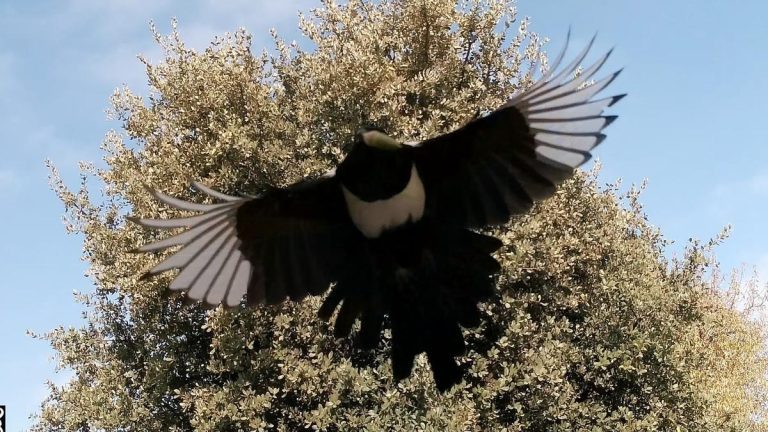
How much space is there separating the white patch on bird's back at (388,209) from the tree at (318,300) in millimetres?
4632

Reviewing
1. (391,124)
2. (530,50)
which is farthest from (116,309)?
(530,50)

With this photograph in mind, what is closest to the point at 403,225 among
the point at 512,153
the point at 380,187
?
the point at 380,187

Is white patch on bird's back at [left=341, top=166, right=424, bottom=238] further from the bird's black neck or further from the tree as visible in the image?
the tree

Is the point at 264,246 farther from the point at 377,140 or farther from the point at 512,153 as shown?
the point at 512,153

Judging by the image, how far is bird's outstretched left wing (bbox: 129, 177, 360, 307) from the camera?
3750 mm

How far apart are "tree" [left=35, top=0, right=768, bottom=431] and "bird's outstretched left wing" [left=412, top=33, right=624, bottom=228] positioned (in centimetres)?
443

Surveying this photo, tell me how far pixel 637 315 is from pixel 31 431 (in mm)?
9076

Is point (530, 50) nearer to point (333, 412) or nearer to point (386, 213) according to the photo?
point (333, 412)

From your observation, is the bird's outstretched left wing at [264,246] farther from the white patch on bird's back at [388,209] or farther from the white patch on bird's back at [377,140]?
the white patch on bird's back at [377,140]

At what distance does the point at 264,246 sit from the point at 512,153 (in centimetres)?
138

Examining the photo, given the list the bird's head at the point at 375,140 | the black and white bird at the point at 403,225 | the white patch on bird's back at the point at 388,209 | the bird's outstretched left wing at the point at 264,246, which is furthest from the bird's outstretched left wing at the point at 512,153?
the bird's outstretched left wing at the point at 264,246

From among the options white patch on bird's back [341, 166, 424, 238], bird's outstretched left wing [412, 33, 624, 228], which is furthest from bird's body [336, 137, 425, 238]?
bird's outstretched left wing [412, 33, 624, 228]

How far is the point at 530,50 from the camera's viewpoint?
10578mm

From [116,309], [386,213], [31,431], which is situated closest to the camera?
[386,213]
